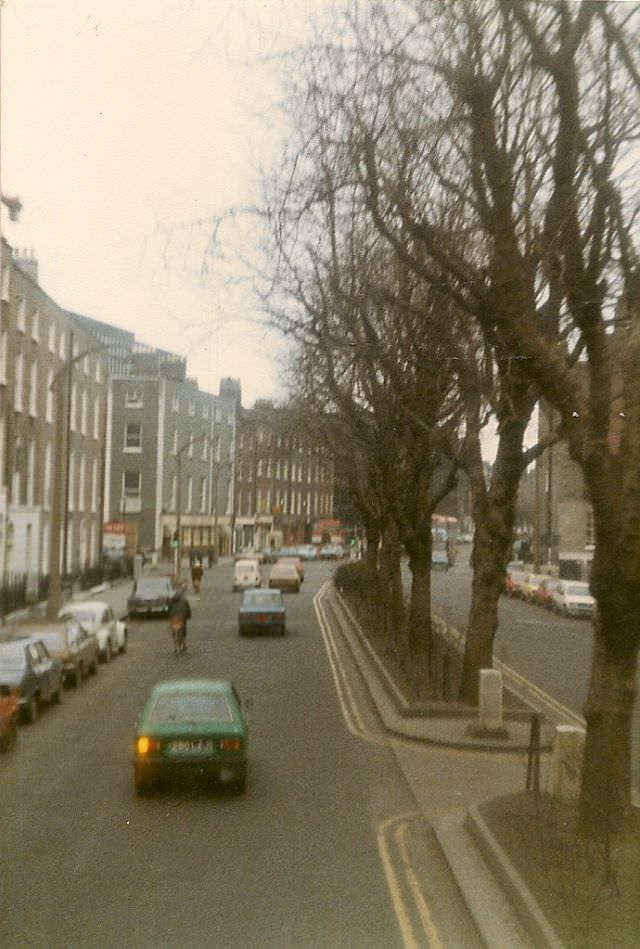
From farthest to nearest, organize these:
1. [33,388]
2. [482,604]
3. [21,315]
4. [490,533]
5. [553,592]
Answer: [553,592], [33,388], [21,315], [482,604], [490,533]

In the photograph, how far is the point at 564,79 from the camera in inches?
413

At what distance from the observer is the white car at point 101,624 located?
3006 cm

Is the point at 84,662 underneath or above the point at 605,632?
underneath

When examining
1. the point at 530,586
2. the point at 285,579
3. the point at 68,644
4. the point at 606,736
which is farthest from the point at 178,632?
the point at 530,586

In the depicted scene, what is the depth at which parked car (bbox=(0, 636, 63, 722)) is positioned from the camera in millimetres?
19984

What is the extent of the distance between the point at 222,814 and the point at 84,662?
44.2 ft

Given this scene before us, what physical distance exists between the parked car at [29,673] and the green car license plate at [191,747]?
5.91 m

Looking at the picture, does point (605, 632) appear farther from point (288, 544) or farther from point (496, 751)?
point (288, 544)

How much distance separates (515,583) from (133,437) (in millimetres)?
28066

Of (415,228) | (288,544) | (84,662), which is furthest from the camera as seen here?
(288,544)

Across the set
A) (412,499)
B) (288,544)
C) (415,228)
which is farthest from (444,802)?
(288,544)

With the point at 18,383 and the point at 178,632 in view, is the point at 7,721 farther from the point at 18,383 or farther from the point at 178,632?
the point at 18,383

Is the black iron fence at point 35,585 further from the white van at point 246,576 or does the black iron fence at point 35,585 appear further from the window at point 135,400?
the window at point 135,400

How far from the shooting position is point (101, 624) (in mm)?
30844
